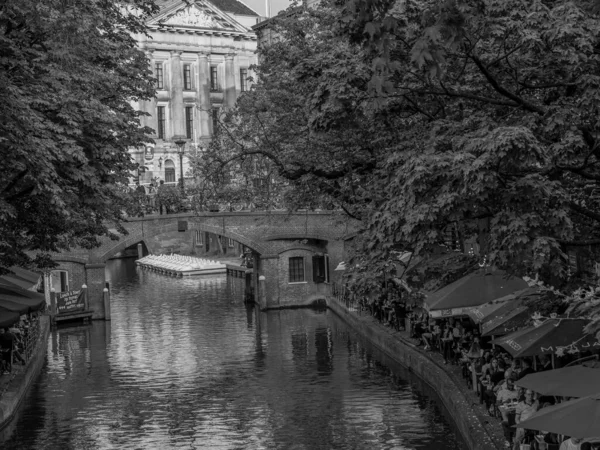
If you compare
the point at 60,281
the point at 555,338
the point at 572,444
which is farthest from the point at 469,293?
the point at 60,281

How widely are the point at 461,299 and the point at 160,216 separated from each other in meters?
29.4

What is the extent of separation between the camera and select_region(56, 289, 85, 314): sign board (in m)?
48.0

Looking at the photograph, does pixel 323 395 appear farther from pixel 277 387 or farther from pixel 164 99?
pixel 164 99

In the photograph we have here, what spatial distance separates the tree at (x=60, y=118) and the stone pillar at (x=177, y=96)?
58099 mm

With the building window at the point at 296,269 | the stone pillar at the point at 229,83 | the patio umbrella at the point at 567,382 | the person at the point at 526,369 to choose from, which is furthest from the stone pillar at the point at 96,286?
the stone pillar at the point at 229,83

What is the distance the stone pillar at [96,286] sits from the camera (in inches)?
1949

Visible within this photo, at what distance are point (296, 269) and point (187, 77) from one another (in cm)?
3609

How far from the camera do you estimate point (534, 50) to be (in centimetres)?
1738

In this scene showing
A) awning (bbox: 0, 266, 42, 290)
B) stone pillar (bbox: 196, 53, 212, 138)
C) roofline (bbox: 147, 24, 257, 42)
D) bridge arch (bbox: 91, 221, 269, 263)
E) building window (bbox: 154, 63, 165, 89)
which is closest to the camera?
awning (bbox: 0, 266, 42, 290)

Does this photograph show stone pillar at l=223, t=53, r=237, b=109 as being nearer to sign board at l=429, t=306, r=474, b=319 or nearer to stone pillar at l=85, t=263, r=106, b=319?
stone pillar at l=85, t=263, r=106, b=319

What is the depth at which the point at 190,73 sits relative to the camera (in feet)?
284

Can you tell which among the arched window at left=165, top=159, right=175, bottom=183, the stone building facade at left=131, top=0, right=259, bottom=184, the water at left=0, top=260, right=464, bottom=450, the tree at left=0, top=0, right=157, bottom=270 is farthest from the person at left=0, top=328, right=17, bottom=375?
the arched window at left=165, top=159, right=175, bottom=183

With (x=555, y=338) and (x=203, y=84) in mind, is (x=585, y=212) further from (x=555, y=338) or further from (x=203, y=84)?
(x=203, y=84)

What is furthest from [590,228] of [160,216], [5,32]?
[160,216]
